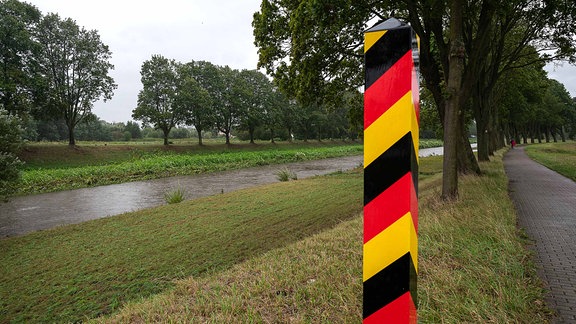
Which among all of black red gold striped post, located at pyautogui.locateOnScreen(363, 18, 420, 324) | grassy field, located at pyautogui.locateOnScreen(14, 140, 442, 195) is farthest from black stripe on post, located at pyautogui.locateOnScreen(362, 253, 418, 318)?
grassy field, located at pyautogui.locateOnScreen(14, 140, 442, 195)

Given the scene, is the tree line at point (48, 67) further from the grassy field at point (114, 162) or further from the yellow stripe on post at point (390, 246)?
the yellow stripe on post at point (390, 246)

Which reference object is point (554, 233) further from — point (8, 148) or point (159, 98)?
point (159, 98)

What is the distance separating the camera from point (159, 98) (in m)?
42.8

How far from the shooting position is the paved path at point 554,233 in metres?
3.10

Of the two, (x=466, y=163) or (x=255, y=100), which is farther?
(x=255, y=100)

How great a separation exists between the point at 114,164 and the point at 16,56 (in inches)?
496

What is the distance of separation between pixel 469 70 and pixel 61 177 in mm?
25489

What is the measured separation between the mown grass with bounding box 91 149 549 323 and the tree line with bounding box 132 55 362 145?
2937 cm

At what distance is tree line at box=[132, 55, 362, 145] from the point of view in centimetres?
4256

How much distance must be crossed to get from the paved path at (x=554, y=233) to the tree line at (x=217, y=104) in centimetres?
2468

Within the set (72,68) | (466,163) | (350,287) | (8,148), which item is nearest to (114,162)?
(72,68)

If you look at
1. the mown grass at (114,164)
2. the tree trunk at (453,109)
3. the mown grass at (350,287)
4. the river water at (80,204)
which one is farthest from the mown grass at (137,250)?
the mown grass at (114,164)

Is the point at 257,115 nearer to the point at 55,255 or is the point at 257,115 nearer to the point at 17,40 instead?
the point at 17,40

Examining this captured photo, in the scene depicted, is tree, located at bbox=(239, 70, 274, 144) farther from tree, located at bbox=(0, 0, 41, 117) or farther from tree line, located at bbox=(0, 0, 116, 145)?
tree, located at bbox=(0, 0, 41, 117)
